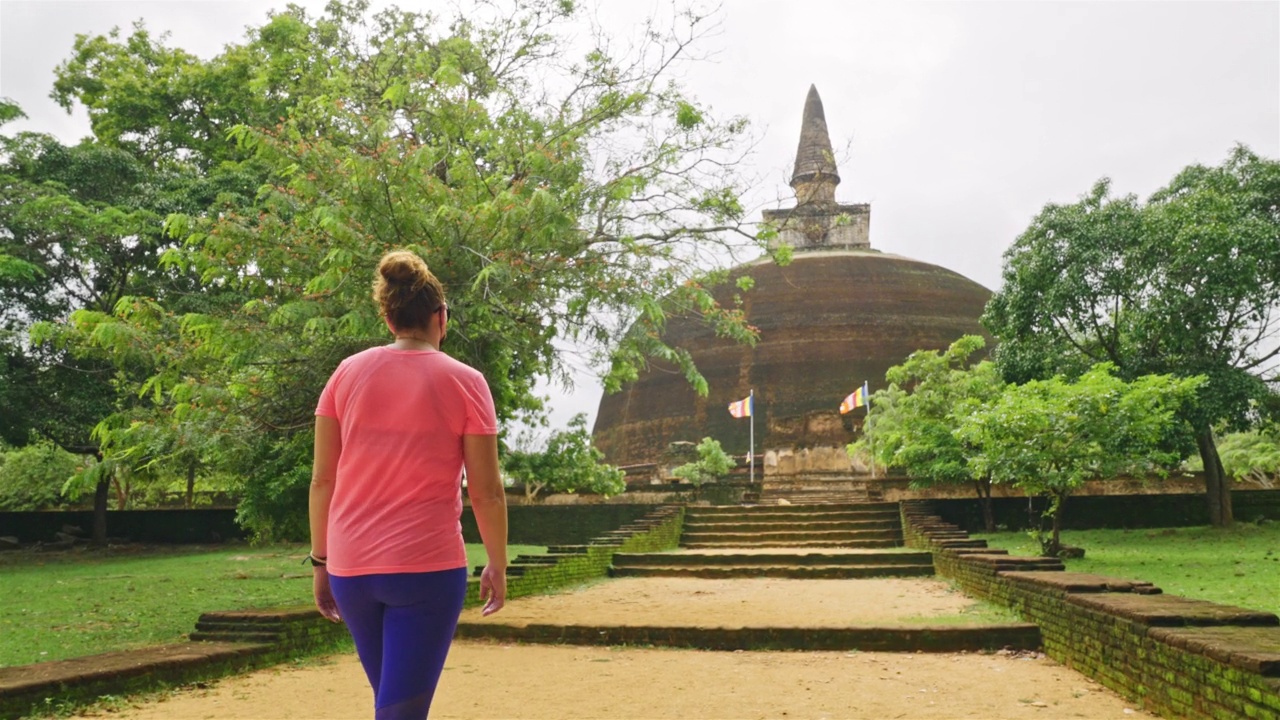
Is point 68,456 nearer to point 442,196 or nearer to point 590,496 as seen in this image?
point 590,496

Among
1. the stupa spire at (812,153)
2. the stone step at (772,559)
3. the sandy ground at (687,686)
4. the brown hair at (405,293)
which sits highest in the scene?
the stupa spire at (812,153)

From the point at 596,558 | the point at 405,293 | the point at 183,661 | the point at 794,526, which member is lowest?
the point at 183,661

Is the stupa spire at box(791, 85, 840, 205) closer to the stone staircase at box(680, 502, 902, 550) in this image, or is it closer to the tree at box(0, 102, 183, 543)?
the stone staircase at box(680, 502, 902, 550)

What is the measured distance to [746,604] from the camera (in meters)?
9.03

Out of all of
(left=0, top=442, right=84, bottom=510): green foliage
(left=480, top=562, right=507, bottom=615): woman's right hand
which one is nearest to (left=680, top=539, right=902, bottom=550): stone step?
(left=480, top=562, right=507, bottom=615): woman's right hand

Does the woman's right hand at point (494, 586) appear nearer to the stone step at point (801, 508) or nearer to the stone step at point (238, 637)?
the stone step at point (238, 637)

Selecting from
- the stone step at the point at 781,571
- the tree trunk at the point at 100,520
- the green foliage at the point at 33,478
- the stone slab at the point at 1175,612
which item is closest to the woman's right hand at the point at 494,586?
the stone slab at the point at 1175,612

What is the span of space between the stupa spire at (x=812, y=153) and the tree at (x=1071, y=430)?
24.2 meters

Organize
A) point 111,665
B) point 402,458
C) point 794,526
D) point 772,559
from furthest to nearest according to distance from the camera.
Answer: point 794,526 → point 772,559 → point 111,665 → point 402,458

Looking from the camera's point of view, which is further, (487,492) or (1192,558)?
(1192,558)

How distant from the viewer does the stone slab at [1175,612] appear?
14.2 ft

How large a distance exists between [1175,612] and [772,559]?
8.18 meters

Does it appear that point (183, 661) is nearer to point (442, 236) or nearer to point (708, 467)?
point (442, 236)

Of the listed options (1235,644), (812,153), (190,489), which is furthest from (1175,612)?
(812,153)
